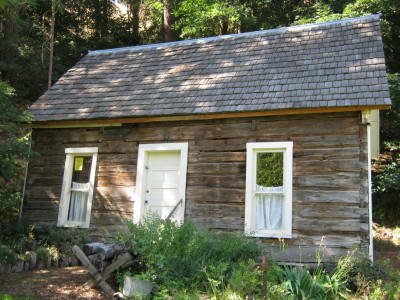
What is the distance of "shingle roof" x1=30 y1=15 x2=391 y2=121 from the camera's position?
924 centimetres

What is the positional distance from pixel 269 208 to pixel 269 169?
953 millimetres

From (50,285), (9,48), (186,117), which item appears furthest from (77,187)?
(9,48)

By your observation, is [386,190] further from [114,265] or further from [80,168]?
[114,265]

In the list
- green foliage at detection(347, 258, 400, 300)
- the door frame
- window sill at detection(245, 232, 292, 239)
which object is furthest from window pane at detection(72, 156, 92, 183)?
green foliage at detection(347, 258, 400, 300)

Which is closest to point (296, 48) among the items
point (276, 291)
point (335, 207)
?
point (335, 207)

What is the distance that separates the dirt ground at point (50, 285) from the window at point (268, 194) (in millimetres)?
3404

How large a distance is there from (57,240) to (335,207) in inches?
231

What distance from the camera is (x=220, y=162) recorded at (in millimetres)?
9773

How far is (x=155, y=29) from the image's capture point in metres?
24.8

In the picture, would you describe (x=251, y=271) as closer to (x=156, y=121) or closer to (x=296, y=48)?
(x=156, y=121)

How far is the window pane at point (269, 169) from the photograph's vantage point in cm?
971

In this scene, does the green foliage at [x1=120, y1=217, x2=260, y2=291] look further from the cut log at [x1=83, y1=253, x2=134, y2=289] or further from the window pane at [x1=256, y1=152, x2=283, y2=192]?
the window pane at [x1=256, y1=152, x2=283, y2=192]

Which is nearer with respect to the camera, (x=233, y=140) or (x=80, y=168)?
(x=233, y=140)

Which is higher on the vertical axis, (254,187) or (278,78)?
(278,78)
